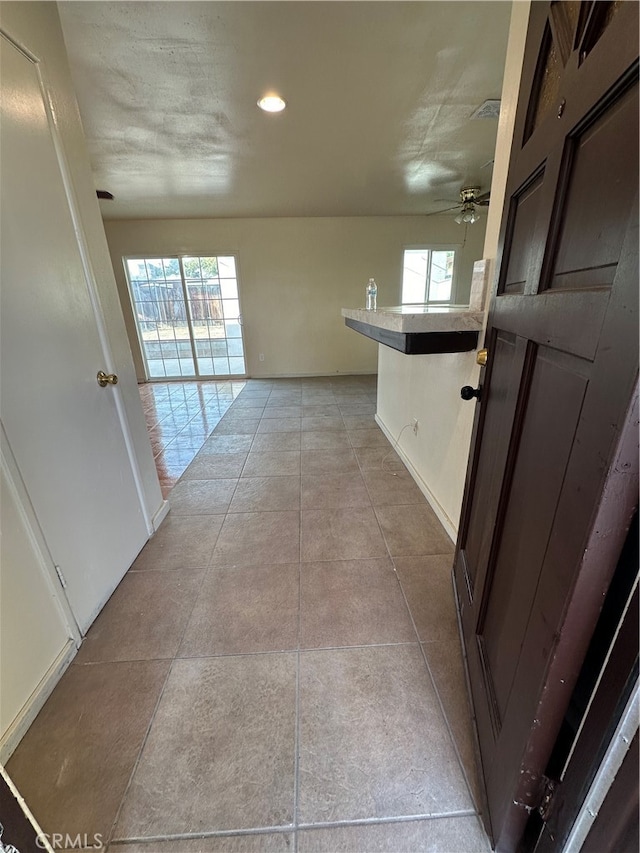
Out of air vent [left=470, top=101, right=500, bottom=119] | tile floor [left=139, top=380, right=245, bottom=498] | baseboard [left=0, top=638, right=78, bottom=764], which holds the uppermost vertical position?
air vent [left=470, top=101, right=500, bottom=119]

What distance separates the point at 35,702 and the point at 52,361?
3.81ft

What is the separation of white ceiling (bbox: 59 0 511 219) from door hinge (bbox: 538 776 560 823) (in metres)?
A: 2.82

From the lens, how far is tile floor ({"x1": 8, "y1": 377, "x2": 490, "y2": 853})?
2.82 feet

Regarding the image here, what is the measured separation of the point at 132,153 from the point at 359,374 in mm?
4252

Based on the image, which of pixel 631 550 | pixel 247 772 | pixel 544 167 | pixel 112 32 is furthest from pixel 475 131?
pixel 247 772

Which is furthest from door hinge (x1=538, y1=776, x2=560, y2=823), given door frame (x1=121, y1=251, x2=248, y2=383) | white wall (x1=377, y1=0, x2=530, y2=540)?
door frame (x1=121, y1=251, x2=248, y2=383)

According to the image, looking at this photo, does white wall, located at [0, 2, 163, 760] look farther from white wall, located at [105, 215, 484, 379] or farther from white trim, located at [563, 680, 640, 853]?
white wall, located at [105, 215, 484, 379]

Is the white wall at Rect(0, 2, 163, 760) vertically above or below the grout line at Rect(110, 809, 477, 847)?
above

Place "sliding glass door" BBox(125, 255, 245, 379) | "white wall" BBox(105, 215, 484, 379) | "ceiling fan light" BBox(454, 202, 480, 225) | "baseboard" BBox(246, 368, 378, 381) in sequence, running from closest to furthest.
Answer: "ceiling fan light" BBox(454, 202, 480, 225), "white wall" BBox(105, 215, 484, 379), "sliding glass door" BBox(125, 255, 245, 379), "baseboard" BBox(246, 368, 378, 381)

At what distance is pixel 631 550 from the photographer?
0.48m

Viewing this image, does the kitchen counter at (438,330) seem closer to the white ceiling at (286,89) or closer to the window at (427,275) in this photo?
the white ceiling at (286,89)

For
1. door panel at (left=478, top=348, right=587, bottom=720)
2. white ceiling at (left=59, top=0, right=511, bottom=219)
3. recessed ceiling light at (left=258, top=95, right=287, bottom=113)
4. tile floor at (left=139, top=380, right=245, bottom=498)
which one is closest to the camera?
door panel at (left=478, top=348, right=587, bottom=720)

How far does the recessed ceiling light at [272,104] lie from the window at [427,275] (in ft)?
12.1

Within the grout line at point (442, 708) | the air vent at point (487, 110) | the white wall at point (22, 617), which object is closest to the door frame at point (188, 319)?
the air vent at point (487, 110)
